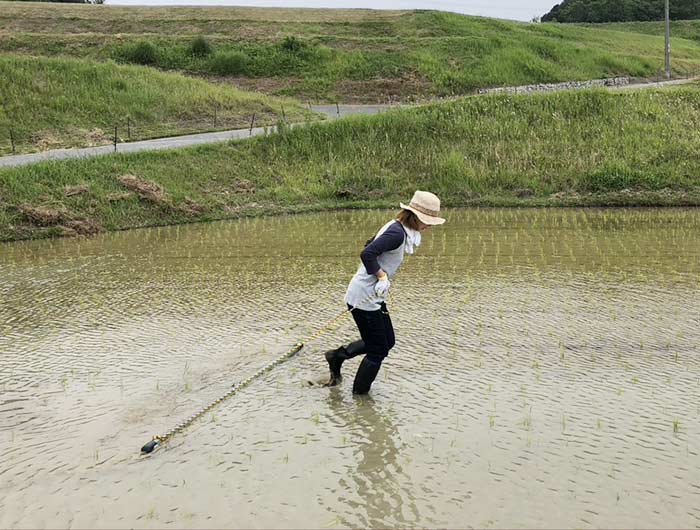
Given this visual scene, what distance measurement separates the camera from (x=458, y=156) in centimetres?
1992

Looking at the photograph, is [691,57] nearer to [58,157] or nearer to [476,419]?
[58,157]

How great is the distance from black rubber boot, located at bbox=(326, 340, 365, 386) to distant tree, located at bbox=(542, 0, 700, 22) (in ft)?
240

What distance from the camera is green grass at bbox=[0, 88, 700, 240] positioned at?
16.3 metres

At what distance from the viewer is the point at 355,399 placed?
620cm

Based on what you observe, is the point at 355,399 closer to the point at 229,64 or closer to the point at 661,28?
the point at 229,64

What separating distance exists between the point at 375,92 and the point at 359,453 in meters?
31.0

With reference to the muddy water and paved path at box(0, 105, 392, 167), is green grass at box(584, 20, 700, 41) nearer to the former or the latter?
paved path at box(0, 105, 392, 167)

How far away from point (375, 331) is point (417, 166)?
14367 mm

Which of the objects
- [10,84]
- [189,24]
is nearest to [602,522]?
[10,84]

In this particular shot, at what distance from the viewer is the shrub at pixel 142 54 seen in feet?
123

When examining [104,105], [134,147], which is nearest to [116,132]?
[134,147]

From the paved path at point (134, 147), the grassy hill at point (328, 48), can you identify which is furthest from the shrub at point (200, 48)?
the paved path at point (134, 147)

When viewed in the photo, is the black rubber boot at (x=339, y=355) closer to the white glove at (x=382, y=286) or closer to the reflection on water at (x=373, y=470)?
the reflection on water at (x=373, y=470)

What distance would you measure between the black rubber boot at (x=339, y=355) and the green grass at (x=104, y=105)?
17.3 meters
